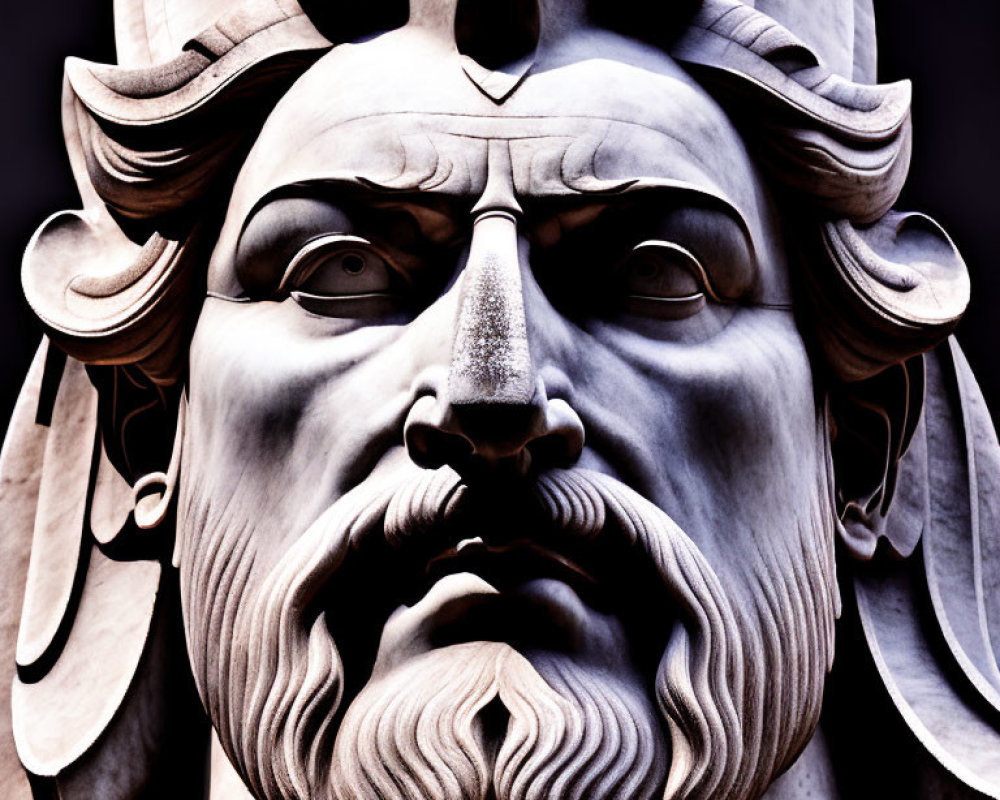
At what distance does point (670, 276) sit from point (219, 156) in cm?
66

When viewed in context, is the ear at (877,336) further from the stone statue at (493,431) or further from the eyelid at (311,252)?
the eyelid at (311,252)

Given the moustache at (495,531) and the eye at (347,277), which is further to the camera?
the eye at (347,277)

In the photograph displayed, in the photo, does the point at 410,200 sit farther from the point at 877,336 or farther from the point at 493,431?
the point at 877,336

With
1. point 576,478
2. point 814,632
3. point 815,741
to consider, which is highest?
point 576,478

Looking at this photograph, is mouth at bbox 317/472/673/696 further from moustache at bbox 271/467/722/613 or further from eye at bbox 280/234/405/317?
eye at bbox 280/234/405/317

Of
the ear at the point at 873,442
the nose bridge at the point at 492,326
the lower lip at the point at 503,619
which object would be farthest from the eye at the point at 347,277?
the ear at the point at 873,442

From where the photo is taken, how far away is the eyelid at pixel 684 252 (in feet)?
11.9

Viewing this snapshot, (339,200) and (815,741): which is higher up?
(339,200)

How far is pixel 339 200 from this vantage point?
3637mm

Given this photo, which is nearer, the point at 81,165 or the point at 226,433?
the point at 226,433

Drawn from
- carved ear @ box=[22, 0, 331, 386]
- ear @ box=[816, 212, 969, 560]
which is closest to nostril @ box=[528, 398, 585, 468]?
ear @ box=[816, 212, 969, 560]

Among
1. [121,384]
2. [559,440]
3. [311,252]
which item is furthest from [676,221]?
[121,384]

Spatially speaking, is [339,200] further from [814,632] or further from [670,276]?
[814,632]

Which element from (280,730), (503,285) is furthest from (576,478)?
(280,730)
